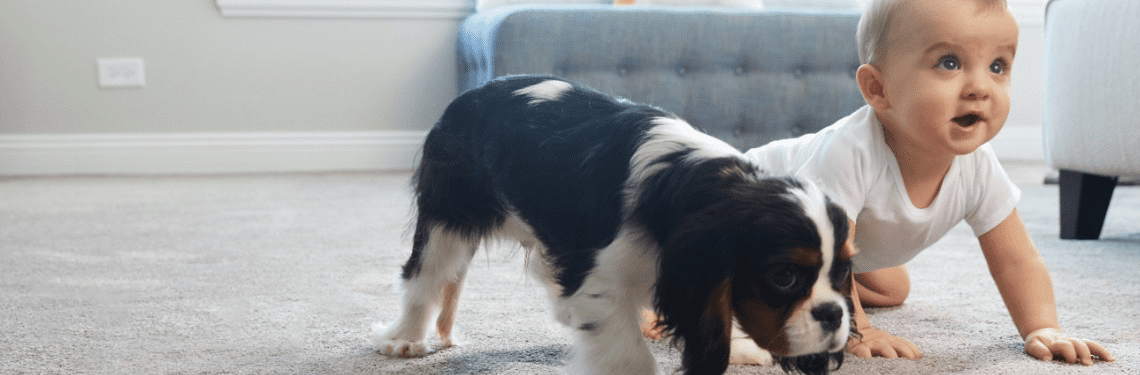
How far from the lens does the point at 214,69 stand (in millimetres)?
3979

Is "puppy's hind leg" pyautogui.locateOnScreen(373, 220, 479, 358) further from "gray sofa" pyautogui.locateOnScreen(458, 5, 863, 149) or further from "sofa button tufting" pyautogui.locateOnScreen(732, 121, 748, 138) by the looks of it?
"sofa button tufting" pyautogui.locateOnScreen(732, 121, 748, 138)

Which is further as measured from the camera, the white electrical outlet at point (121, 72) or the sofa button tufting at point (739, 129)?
the white electrical outlet at point (121, 72)

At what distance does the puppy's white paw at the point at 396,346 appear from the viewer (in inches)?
54.0

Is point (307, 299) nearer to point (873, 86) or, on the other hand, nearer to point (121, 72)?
point (873, 86)

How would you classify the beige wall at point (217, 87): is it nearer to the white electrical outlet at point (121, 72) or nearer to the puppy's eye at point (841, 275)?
the white electrical outlet at point (121, 72)

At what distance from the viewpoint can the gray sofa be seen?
3.06m

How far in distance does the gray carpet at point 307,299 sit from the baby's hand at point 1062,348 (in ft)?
0.08

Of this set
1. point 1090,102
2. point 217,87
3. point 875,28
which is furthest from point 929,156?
point 217,87

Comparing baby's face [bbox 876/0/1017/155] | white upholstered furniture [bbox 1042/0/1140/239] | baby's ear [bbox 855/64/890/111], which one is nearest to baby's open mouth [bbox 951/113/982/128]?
baby's face [bbox 876/0/1017/155]

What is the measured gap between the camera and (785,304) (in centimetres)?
98

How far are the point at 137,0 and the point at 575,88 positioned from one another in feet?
10.3

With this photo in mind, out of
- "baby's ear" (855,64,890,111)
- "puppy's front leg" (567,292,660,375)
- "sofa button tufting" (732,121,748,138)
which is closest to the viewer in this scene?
"puppy's front leg" (567,292,660,375)

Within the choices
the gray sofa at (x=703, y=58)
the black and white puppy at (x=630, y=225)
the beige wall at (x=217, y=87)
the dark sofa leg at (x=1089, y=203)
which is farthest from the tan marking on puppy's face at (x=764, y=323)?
the beige wall at (x=217, y=87)

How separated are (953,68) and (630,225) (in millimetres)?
558
